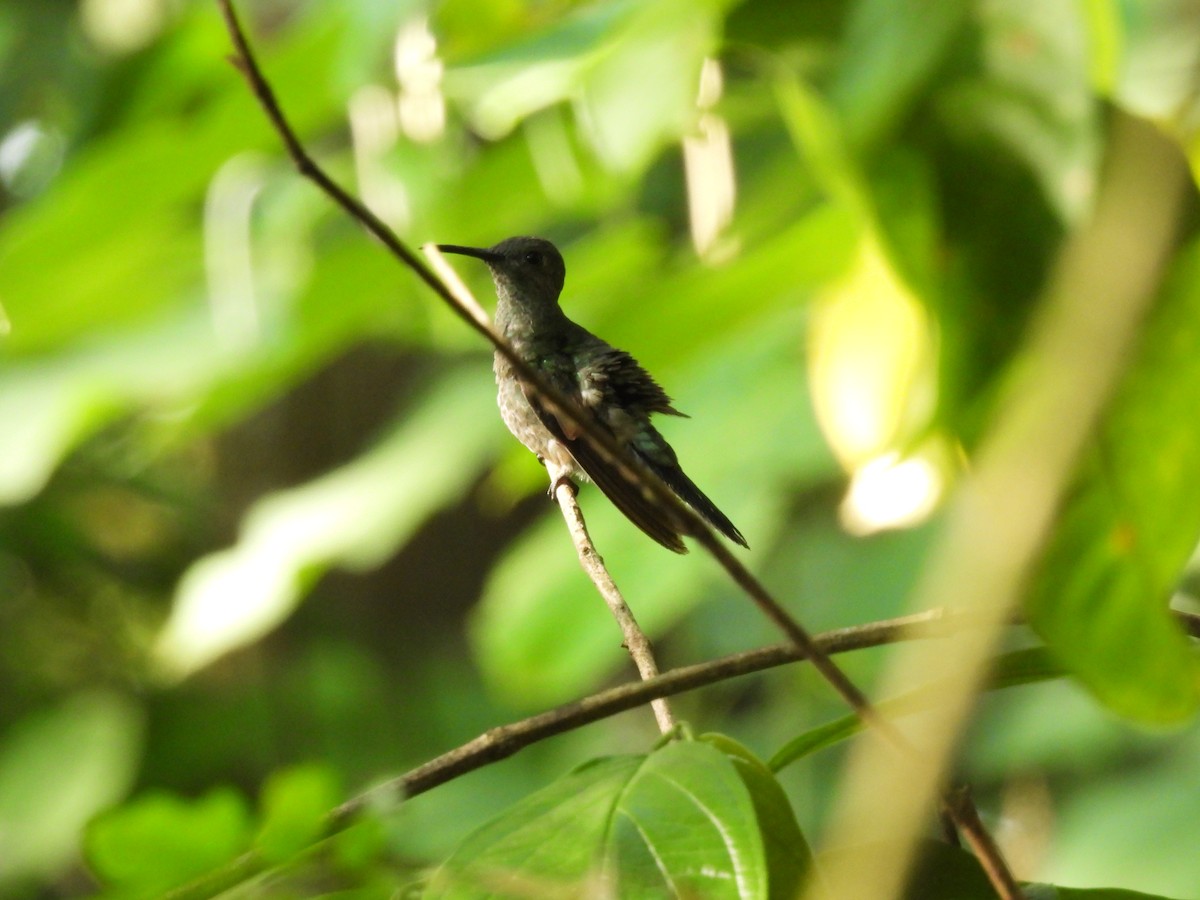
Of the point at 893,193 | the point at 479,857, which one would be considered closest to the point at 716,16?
the point at 893,193

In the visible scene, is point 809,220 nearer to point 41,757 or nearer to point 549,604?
point 549,604

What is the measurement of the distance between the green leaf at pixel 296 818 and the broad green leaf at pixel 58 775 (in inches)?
144

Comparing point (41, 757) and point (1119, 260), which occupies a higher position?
point (41, 757)

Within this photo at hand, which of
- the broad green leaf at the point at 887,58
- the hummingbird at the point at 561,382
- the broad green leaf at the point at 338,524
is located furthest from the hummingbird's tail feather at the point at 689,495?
the broad green leaf at the point at 338,524

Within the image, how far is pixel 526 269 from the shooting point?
166 cm

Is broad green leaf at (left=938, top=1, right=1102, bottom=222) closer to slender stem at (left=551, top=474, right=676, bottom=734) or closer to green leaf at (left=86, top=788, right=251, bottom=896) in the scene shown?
slender stem at (left=551, top=474, right=676, bottom=734)

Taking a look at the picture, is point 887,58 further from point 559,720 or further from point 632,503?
point 559,720

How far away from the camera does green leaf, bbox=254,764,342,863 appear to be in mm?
805

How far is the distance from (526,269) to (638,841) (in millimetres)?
975

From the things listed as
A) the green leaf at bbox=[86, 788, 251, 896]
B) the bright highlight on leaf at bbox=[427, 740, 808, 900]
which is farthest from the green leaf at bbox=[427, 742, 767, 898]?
the green leaf at bbox=[86, 788, 251, 896]

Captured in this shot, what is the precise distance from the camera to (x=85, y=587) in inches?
206

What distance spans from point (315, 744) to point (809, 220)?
3.21 metres

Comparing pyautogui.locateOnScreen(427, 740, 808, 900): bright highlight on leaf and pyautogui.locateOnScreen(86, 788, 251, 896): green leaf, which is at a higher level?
pyautogui.locateOnScreen(86, 788, 251, 896): green leaf

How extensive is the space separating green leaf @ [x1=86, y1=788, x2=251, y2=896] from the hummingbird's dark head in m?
0.80
